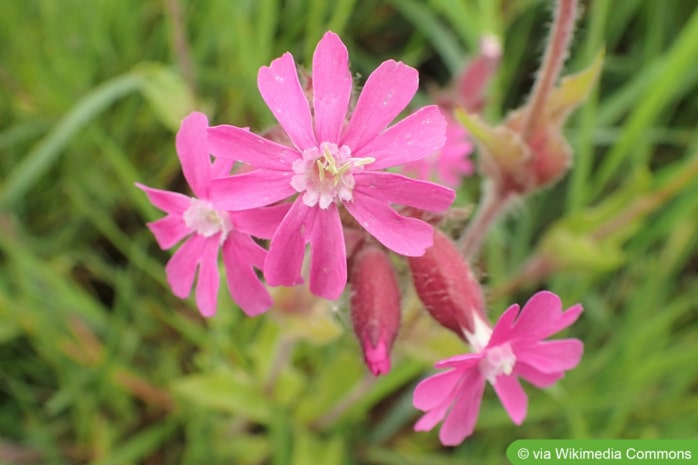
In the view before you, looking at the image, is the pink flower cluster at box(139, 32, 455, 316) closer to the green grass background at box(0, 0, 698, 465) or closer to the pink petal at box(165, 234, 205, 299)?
the pink petal at box(165, 234, 205, 299)

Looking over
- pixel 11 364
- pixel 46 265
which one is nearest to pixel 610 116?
pixel 46 265

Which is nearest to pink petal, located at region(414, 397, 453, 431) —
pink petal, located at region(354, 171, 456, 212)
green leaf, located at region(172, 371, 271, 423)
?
pink petal, located at region(354, 171, 456, 212)

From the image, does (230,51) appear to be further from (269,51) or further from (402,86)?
(402,86)

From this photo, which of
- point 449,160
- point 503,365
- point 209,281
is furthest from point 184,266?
point 449,160

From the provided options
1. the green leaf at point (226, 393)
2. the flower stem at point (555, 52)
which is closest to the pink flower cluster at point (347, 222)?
the flower stem at point (555, 52)

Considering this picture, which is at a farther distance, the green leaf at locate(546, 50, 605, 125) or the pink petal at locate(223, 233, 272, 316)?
the green leaf at locate(546, 50, 605, 125)
